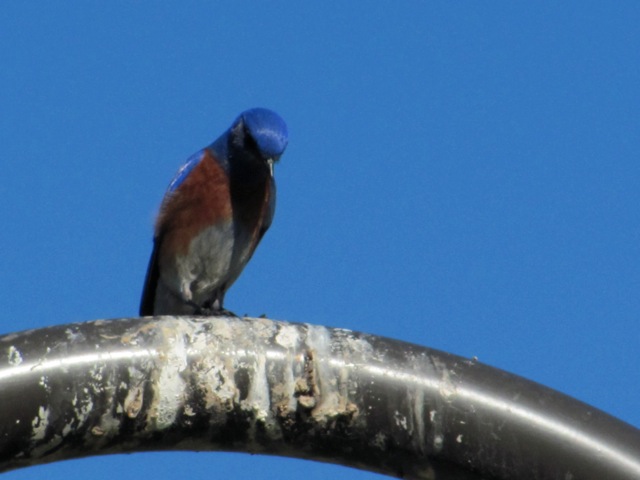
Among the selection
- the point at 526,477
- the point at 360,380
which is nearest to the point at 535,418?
the point at 526,477

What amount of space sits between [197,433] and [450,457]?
0.76 m

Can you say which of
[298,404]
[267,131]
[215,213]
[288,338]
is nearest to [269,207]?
[215,213]

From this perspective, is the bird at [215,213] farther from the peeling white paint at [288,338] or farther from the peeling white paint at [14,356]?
the peeling white paint at [14,356]

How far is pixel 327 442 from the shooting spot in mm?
3527

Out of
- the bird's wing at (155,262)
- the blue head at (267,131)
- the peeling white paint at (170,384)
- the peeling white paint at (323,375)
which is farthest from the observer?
the bird's wing at (155,262)

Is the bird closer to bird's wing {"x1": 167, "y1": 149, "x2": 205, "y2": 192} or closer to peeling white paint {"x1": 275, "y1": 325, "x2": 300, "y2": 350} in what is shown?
bird's wing {"x1": 167, "y1": 149, "x2": 205, "y2": 192}

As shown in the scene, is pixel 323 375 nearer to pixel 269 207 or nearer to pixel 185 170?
pixel 269 207

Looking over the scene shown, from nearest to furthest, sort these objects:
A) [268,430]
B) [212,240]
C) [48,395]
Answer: [48,395]
[268,430]
[212,240]

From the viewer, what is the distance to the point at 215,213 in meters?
8.81

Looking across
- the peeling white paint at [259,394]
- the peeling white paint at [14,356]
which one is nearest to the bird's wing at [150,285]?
the peeling white paint at [259,394]

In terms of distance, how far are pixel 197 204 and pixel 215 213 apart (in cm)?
16

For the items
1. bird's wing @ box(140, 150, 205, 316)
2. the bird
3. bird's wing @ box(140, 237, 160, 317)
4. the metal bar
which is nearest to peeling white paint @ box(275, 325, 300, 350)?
the metal bar

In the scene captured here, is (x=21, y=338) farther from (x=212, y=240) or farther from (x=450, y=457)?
(x=212, y=240)

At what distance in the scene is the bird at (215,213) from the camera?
346 inches
